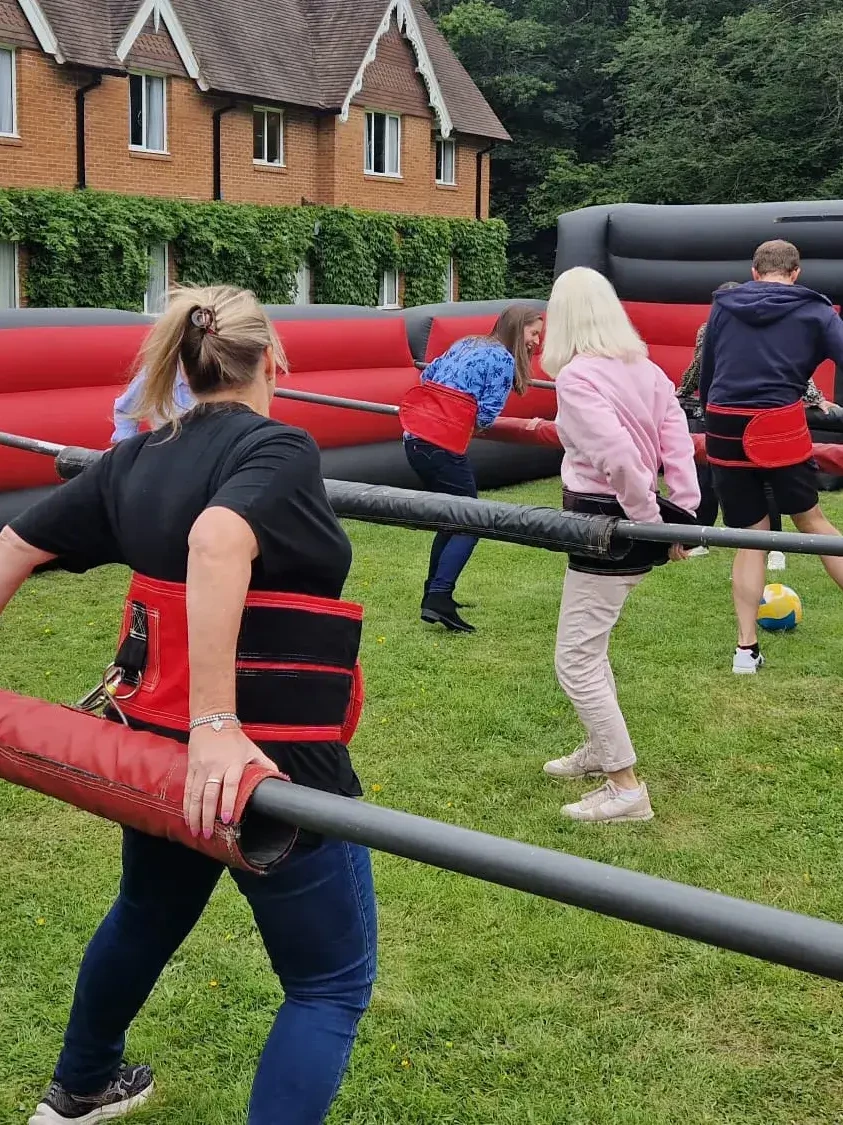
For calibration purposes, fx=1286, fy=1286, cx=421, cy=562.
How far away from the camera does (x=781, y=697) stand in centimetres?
589

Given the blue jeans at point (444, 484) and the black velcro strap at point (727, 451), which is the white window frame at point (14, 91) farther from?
the black velcro strap at point (727, 451)

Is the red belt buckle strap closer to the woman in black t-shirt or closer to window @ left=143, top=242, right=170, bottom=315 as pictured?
the woman in black t-shirt

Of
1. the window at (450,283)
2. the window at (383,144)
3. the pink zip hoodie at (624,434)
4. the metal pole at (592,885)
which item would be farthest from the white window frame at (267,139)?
the metal pole at (592,885)

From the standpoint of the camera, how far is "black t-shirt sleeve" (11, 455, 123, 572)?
2312 millimetres

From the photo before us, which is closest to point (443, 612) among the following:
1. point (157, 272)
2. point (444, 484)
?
point (444, 484)

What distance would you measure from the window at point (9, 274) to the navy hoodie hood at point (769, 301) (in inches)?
711

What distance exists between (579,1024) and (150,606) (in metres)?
1.74

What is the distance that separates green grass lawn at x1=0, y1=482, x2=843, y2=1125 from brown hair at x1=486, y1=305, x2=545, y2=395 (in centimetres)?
145

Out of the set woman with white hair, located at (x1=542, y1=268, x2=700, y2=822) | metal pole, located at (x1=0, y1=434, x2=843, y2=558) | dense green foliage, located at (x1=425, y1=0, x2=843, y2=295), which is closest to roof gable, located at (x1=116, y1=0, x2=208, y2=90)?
dense green foliage, located at (x1=425, y1=0, x2=843, y2=295)

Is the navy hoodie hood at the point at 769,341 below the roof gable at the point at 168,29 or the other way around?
below

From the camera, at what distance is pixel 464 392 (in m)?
6.48

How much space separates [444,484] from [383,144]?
2478 centimetres

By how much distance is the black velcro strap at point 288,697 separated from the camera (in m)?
2.17

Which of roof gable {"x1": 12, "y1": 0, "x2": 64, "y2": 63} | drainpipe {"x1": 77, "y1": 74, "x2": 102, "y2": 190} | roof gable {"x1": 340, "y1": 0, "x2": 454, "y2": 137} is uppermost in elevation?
roof gable {"x1": 340, "y1": 0, "x2": 454, "y2": 137}
